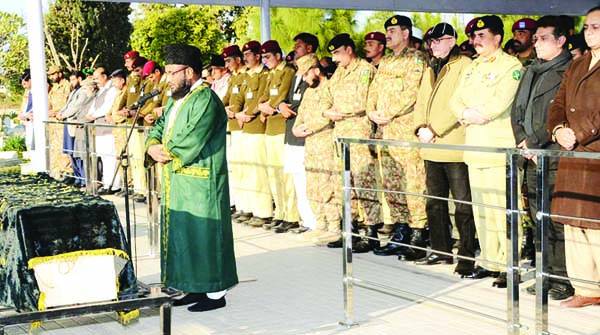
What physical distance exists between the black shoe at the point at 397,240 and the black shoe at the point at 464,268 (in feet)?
3.06

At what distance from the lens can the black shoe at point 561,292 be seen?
19.3 feet

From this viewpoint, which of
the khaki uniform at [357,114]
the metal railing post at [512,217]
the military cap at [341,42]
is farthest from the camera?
the military cap at [341,42]

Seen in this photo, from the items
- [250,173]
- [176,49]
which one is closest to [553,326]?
[176,49]

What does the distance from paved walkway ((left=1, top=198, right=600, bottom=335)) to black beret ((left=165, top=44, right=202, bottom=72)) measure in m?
1.58

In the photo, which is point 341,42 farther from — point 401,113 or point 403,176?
point 403,176

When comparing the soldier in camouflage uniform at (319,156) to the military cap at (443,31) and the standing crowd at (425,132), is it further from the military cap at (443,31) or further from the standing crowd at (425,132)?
the military cap at (443,31)

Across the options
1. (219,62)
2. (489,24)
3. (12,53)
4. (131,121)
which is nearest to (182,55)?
(489,24)

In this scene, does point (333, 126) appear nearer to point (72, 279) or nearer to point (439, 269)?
point (439, 269)

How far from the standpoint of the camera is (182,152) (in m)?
5.80

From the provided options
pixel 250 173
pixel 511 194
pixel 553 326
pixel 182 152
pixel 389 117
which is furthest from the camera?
pixel 250 173

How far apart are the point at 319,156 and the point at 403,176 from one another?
0.89 meters

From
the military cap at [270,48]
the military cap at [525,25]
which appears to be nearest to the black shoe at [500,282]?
the military cap at [525,25]

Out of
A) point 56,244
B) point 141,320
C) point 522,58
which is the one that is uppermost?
point 522,58

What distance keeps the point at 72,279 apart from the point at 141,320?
4.47ft
